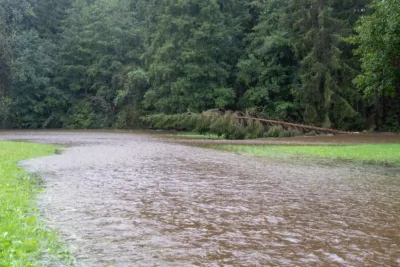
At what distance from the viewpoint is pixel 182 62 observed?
46969mm

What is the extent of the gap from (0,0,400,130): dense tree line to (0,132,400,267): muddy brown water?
2262 centimetres

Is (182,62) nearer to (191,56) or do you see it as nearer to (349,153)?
(191,56)

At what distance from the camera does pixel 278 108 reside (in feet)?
143

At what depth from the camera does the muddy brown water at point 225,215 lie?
6.05 meters

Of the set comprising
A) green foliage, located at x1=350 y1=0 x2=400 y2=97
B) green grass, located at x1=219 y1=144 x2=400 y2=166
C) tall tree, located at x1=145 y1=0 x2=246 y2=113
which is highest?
tall tree, located at x1=145 y1=0 x2=246 y2=113

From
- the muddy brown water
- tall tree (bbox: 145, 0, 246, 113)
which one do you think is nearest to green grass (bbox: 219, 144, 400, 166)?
the muddy brown water

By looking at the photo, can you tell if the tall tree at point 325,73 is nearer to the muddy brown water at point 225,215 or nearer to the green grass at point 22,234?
the muddy brown water at point 225,215

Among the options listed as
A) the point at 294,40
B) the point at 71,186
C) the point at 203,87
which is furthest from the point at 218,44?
the point at 71,186

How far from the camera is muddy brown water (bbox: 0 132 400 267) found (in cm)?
605

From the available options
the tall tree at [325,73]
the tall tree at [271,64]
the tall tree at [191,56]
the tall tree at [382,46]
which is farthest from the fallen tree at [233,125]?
the tall tree at [382,46]

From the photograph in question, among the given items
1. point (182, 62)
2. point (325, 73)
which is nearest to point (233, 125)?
point (325, 73)

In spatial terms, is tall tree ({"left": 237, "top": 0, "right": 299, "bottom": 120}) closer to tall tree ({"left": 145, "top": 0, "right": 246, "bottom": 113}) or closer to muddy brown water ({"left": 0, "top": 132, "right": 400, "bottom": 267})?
tall tree ({"left": 145, "top": 0, "right": 246, "bottom": 113})

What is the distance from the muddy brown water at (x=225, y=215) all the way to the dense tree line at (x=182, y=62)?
74.2ft

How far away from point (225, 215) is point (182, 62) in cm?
3986
